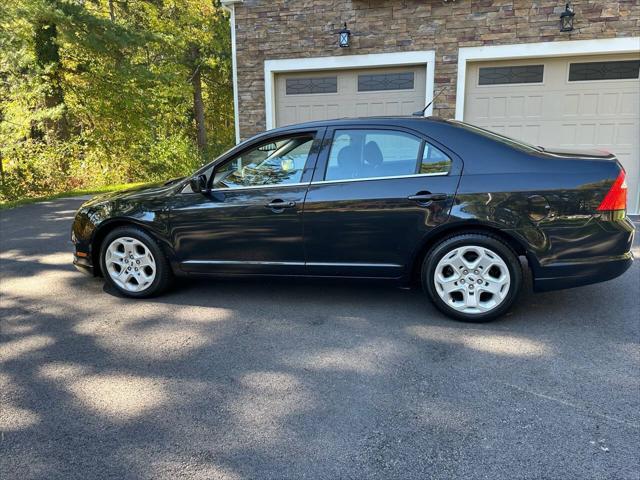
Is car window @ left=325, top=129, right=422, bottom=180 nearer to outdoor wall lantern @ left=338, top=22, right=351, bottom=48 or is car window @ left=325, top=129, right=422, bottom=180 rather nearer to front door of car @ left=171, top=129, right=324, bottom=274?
front door of car @ left=171, top=129, right=324, bottom=274

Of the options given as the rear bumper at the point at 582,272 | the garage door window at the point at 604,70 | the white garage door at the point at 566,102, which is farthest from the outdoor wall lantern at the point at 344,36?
the rear bumper at the point at 582,272

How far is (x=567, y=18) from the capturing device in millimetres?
7332

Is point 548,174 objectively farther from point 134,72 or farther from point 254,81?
point 134,72

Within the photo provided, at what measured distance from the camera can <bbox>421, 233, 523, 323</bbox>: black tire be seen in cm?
362

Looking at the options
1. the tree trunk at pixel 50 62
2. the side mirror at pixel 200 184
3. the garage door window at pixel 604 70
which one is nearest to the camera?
the side mirror at pixel 200 184

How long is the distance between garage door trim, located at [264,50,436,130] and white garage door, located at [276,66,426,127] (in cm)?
13

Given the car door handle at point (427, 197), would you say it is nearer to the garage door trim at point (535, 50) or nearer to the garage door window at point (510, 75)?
the garage door trim at point (535, 50)

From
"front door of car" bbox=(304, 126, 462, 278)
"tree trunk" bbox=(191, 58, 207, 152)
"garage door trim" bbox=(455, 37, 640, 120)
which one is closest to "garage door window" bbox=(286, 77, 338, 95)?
"garage door trim" bbox=(455, 37, 640, 120)

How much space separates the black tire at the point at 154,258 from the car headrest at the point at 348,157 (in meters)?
1.78

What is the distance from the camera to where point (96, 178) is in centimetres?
1623

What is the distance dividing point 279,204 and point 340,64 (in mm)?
5172

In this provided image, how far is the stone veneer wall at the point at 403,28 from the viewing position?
7.38m

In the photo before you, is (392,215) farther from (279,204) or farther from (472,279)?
(279,204)

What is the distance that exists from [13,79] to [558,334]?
579 inches
